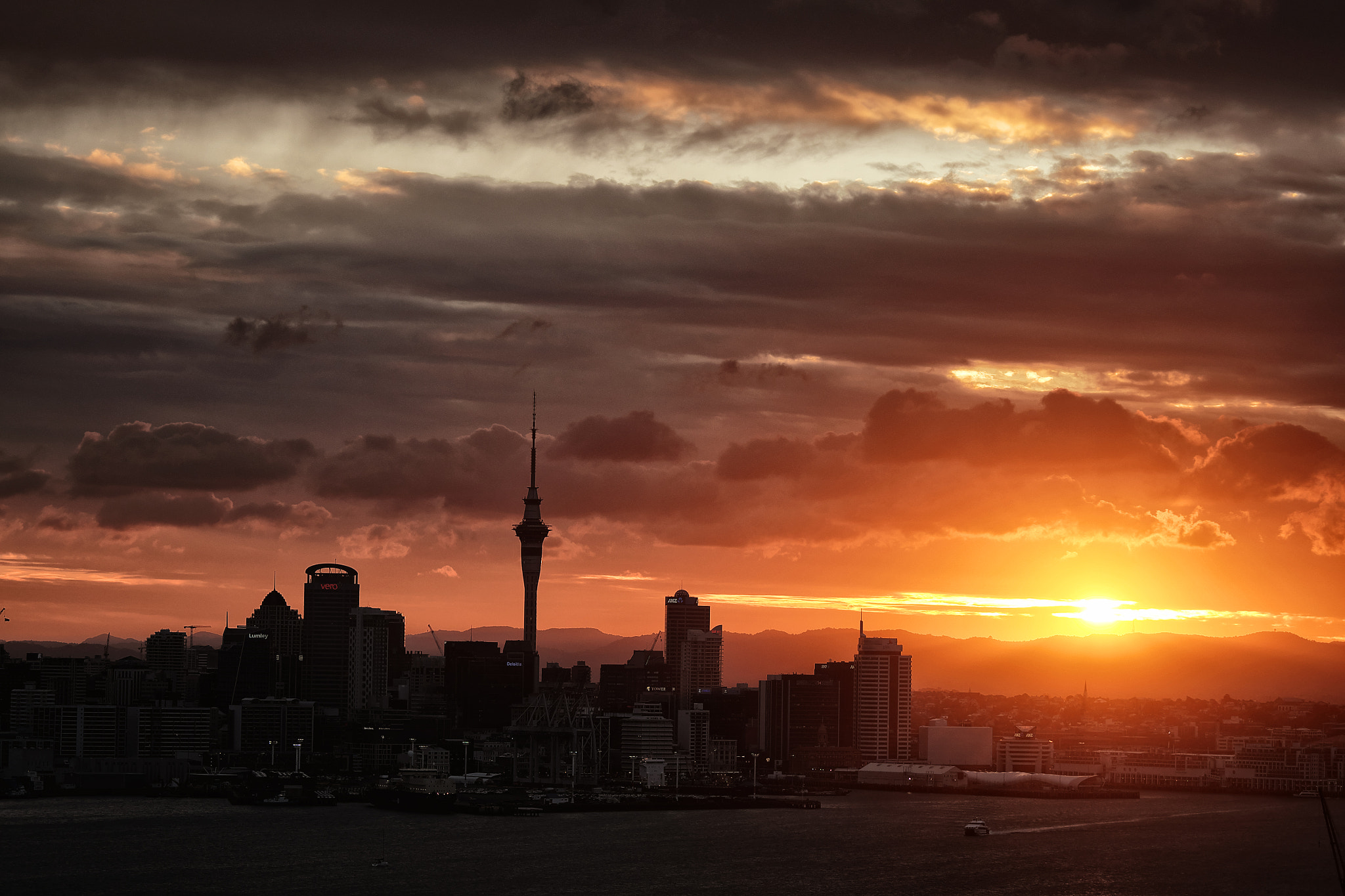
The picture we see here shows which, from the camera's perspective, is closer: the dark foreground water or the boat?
the dark foreground water

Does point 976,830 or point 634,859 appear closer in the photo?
point 634,859

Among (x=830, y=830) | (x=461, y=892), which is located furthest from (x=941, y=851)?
(x=461, y=892)

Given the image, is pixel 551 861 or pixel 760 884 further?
pixel 551 861

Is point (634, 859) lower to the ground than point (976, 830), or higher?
higher

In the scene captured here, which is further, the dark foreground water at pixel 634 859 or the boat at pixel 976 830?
the boat at pixel 976 830

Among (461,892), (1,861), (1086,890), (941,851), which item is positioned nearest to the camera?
(461,892)

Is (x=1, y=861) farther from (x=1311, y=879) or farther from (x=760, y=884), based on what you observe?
(x=1311, y=879)

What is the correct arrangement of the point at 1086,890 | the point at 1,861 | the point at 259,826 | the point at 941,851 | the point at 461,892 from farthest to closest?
1. the point at 259,826
2. the point at 941,851
3. the point at 1,861
4. the point at 1086,890
5. the point at 461,892
